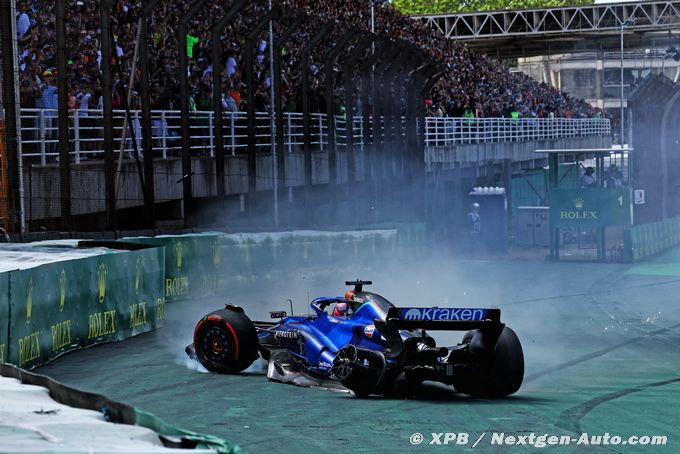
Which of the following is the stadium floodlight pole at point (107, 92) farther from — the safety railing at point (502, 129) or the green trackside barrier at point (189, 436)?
the safety railing at point (502, 129)

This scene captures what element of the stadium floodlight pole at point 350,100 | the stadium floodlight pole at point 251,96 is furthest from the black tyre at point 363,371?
the stadium floodlight pole at point 350,100

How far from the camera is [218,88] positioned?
2812 cm

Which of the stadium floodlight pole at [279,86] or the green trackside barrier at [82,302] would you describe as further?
the stadium floodlight pole at [279,86]

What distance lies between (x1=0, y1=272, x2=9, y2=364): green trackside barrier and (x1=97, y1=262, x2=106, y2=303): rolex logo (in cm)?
340

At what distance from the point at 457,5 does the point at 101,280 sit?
466 feet

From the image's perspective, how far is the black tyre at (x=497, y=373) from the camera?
45.4ft

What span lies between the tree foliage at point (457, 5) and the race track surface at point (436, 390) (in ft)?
402

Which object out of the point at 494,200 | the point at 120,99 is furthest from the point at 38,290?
the point at 494,200

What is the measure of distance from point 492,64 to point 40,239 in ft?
179

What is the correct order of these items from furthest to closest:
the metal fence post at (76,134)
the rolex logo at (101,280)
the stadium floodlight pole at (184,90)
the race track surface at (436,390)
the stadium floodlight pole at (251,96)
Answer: the stadium floodlight pole at (251,96), the stadium floodlight pole at (184,90), the metal fence post at (76,134), the rolex logo at (101,280), the race track surface at (436,390)

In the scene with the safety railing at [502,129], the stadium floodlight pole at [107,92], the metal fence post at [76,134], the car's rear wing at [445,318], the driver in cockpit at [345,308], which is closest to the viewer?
the car's rear wing at [445,318]

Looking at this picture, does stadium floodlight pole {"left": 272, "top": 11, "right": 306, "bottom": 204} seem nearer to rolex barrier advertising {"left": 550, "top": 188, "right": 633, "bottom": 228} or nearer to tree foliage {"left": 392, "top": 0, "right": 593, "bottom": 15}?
rolex barrier advertising {"left": 550, "top": 188, "right": 633, "bottom": 228}

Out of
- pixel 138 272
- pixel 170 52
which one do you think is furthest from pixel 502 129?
pixel 138 272

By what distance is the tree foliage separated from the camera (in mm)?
148125
